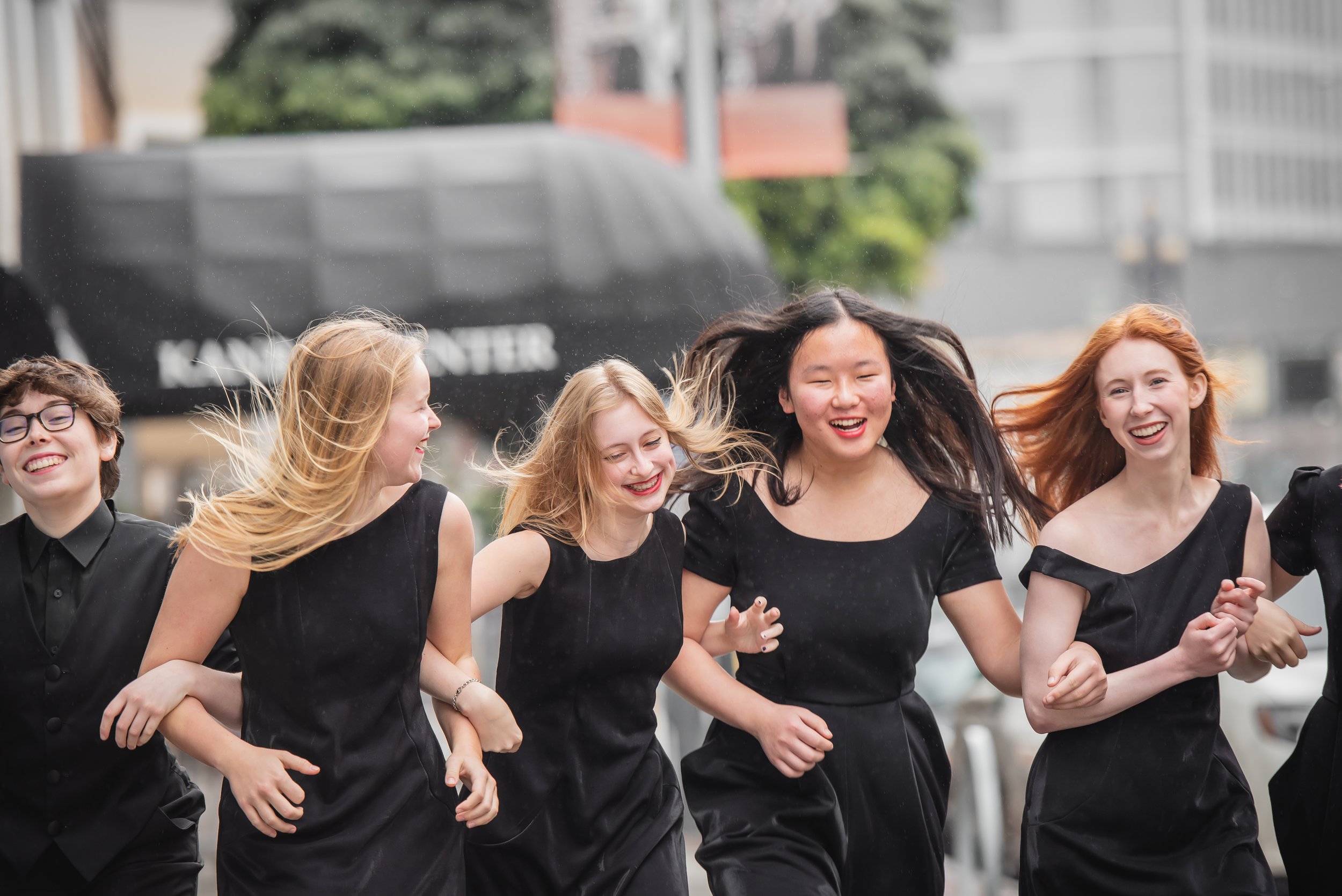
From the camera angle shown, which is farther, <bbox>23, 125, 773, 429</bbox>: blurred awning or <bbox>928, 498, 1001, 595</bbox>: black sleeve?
<bbox>23, 125, 773, 429</bbox>: blurred awning

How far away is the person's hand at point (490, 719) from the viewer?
2721 mm

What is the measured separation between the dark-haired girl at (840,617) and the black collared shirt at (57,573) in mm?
1302

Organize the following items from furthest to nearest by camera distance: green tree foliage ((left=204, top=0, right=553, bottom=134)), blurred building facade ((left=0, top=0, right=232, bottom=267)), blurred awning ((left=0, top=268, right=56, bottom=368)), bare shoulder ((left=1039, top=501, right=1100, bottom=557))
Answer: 1. green tree foliage ((left=204, top=0, right=553, bottom=134))
2. blurred building facade ((left=0, top=0, right=232, bottom=267))
3. blurred awning ((left=0, top=268, right=56, bottom=368))
4. bare shoulder ((left=1039, top=501, right=1100, bottom=557))

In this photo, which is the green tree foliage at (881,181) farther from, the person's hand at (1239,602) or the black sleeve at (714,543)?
the person's hand at (1239,602)

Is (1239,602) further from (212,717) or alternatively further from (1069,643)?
(212,717)

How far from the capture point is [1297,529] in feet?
10.1

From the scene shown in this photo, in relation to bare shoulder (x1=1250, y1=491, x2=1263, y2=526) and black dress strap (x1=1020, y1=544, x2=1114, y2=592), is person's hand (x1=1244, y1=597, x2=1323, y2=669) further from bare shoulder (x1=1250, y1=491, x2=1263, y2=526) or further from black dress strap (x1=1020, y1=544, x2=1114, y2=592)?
black dress strap (x1=1020, y1=544, x2=1114, y2=592)

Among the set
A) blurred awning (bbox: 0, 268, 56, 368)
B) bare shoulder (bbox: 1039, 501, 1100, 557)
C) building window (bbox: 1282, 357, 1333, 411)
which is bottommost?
building window (bbox: 1282, 357, 1333, 411)

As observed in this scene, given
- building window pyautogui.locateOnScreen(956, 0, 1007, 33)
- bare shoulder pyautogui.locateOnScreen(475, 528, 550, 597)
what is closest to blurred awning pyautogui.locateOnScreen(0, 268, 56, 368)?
bare shoulder pyautogui.locateOnScreen(475, 528, 550, 597)

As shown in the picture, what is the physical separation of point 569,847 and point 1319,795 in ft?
5.39

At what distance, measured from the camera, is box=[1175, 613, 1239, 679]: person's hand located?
273 centimetres

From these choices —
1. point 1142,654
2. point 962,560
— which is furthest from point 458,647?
point 1142,654

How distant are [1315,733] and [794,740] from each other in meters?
1.17

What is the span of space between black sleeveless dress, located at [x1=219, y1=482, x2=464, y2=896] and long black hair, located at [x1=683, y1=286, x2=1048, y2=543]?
984 millimetres
